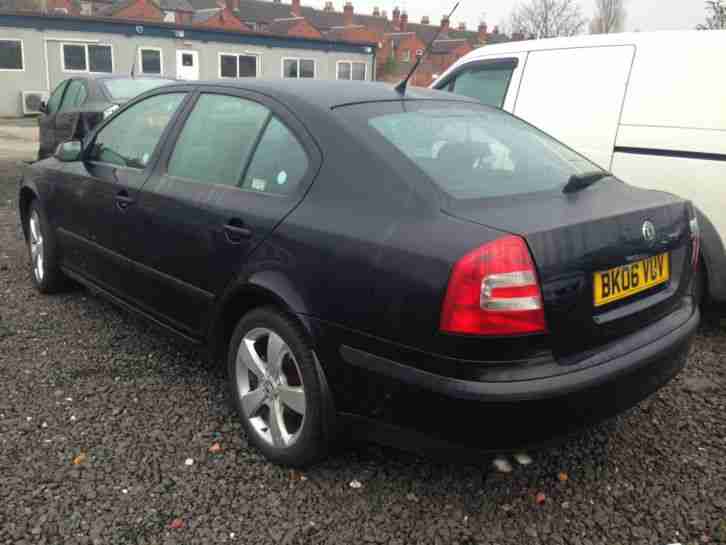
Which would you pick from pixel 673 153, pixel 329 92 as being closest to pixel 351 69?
pixel 673 153

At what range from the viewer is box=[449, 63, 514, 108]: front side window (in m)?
5.32

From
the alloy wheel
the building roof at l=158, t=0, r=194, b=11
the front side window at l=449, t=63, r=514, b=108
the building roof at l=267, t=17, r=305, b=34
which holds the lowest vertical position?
the alloy wheel

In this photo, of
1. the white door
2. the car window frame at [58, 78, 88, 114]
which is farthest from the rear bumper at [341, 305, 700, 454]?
the white door

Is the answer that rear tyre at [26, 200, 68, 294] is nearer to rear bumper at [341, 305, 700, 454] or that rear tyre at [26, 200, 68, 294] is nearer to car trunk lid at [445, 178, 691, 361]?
rear bumper at [341, 305, 700, 454]

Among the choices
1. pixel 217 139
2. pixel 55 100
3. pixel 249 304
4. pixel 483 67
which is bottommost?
pixel 249 304

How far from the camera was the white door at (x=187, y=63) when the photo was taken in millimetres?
27906

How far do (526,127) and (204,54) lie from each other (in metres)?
27.6

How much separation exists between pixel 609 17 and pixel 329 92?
181 feet

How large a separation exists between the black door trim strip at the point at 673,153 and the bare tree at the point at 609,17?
52005mm

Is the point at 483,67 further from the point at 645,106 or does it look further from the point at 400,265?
the point at 400,265

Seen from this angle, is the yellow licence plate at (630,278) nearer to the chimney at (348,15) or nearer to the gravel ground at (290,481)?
the gravel ground at (290,481)

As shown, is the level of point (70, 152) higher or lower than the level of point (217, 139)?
lower

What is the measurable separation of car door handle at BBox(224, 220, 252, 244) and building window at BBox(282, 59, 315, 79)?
29.0 meters

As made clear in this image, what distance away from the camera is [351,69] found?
107 ft
